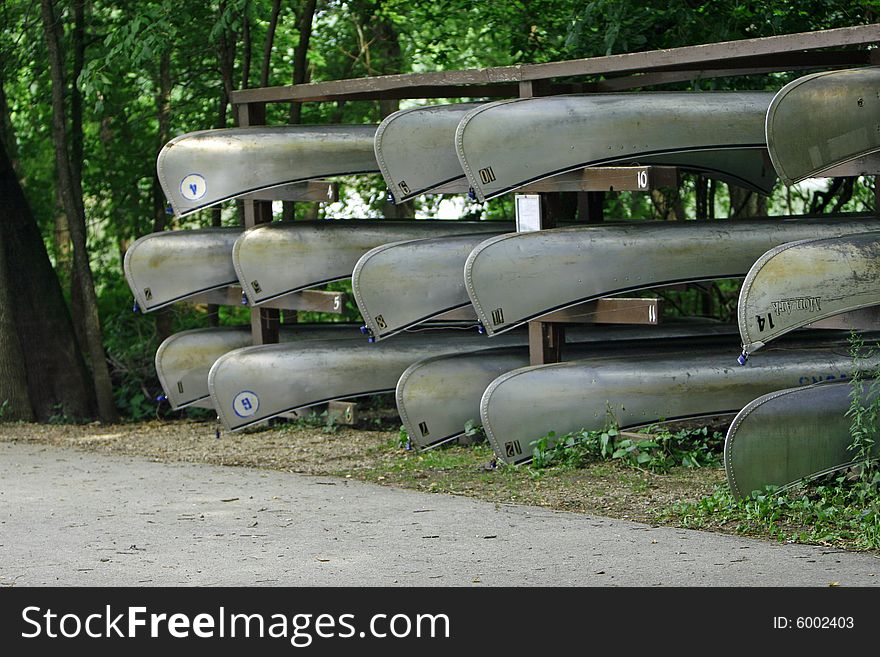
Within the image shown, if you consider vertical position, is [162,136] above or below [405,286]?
above

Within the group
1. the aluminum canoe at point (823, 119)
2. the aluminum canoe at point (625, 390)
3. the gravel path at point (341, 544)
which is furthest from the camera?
the aluminum canoe at point (625, 390)

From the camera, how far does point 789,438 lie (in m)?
6.27

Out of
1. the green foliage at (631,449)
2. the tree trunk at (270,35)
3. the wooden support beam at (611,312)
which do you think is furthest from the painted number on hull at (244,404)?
the tree trunk at (270,35)

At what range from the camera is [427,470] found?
7.62 meters

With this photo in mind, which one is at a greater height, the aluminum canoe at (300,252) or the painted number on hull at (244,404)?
the aluminum canoe at (300,252)

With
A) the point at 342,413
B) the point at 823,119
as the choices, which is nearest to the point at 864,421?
the point at 823,119

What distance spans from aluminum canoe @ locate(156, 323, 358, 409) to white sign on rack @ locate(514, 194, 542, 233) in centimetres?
244

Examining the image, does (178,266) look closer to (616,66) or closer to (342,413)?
(342,413)

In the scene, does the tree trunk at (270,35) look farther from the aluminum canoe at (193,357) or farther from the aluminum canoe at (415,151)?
the aluminum canoe at (415,151)

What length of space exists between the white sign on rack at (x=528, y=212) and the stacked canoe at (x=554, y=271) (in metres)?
0.17

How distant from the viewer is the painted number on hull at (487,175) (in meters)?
7.80

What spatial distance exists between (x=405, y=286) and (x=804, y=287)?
3.02 m
